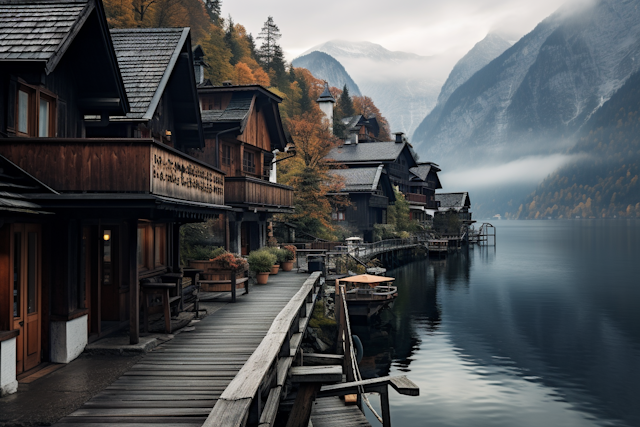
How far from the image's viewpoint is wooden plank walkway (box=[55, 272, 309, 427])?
8414mm

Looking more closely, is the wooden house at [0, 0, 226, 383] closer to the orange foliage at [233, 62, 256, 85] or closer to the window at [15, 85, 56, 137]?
the window at [15, 85, 56, 137]

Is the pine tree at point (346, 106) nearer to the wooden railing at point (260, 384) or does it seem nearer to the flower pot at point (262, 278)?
the flower pot at point (262, 278)

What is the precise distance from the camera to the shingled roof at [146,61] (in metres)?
15.6

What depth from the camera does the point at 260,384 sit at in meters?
7.91

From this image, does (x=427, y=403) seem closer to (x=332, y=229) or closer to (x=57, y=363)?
(x=57, y=363)

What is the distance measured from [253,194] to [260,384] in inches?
792

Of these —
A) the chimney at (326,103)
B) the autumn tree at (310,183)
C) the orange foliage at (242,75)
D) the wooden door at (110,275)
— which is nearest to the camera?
the wooden door at (110,275)

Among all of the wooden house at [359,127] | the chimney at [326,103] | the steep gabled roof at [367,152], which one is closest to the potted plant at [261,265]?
the steep gabled roof at [367,152]

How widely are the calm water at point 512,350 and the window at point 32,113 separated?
14.7m

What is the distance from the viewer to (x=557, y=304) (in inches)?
1657

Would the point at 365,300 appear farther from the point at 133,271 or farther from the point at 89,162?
the point at 89,162

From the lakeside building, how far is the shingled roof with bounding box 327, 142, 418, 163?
60582 mm

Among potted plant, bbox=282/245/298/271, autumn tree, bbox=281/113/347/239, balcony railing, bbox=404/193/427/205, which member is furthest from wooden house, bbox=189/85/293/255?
balcony railing, bbox=404/193/427/205

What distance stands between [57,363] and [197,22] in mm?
71271
